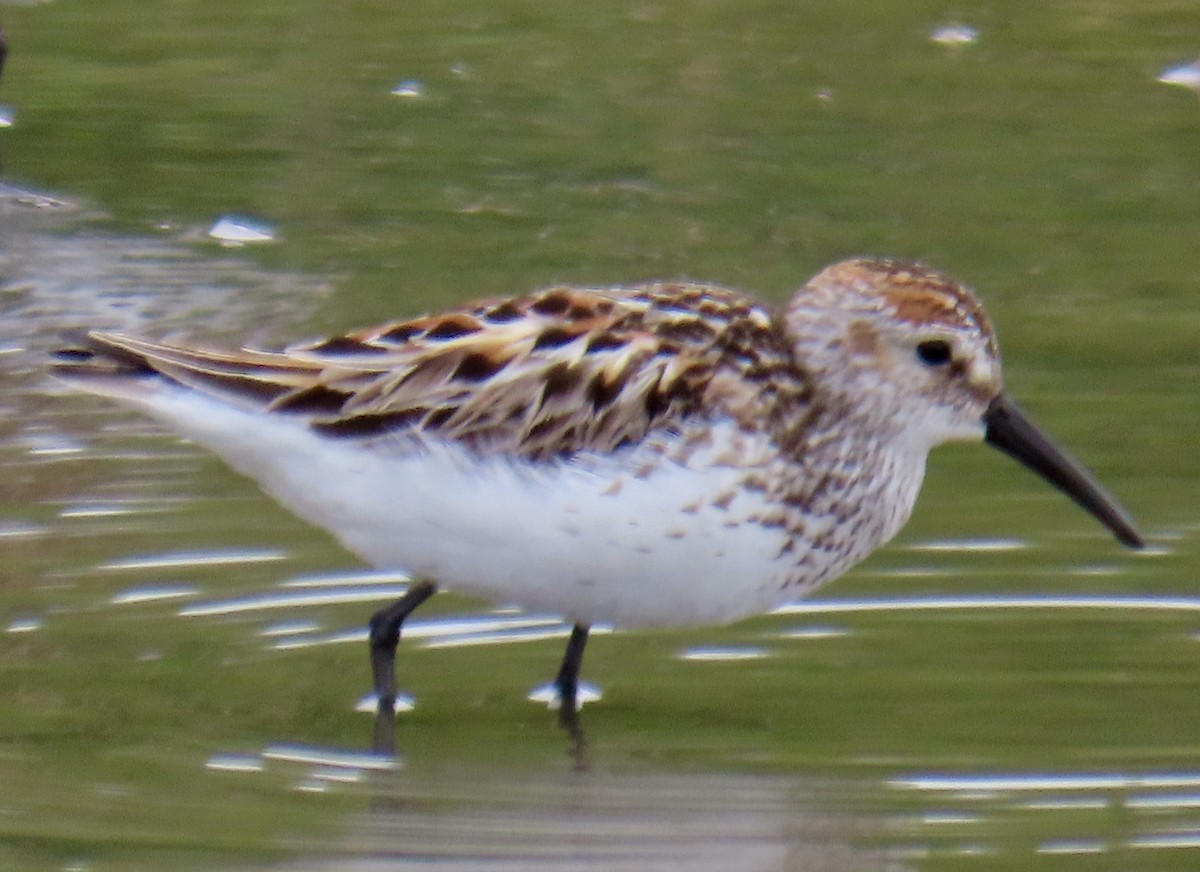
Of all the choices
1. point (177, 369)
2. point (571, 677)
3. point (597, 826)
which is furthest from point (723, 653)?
point (177, 369)

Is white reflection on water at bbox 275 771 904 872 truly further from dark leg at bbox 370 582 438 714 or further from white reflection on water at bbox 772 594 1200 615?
white reflection on water at bbox 772 594 1200 615

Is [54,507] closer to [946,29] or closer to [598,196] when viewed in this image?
[598,196]

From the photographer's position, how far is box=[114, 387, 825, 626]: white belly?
6.92 meters

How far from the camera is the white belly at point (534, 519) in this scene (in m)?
6.92

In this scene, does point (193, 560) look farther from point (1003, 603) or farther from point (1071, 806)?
point (1071, 806)

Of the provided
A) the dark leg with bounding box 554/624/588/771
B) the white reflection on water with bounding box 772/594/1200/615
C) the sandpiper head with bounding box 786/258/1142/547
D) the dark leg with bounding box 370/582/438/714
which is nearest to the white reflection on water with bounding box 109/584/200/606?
the dark leg with bounding box 370/582/438/714

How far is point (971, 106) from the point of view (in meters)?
14.5

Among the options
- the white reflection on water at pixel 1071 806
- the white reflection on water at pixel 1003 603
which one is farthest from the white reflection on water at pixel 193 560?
the white reflection on water at pixel 1071 806

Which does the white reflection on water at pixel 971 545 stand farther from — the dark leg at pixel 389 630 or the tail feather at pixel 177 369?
the tail feather at pixel 177 369

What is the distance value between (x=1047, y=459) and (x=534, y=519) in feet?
5.42

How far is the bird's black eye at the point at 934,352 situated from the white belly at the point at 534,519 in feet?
2.32

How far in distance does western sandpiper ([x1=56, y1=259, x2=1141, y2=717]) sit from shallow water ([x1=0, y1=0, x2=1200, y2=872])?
0.45 meters

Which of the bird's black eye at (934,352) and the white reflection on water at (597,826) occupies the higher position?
the bird's black eye at (934,352)

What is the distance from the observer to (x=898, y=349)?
750 centimetres
